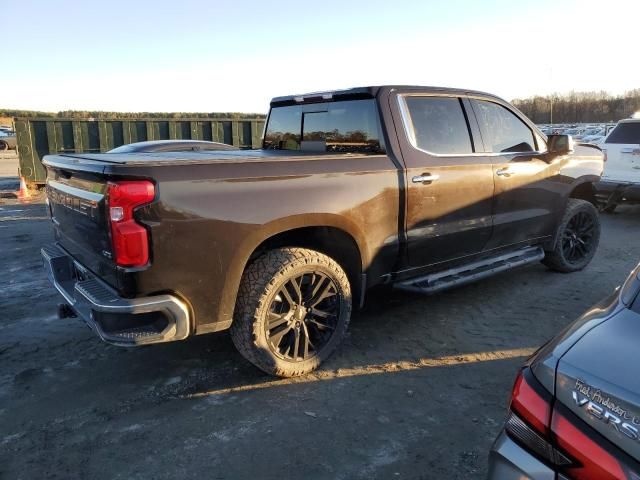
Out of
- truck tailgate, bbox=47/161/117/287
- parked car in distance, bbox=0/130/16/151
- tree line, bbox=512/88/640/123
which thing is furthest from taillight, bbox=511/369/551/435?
tree line, bbox=512/88/640/123

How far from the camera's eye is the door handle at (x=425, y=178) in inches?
154

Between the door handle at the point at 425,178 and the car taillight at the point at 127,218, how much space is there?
2.00 metres

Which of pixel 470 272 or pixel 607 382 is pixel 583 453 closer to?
pixel 607 382

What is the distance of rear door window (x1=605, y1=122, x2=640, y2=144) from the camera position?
880cm

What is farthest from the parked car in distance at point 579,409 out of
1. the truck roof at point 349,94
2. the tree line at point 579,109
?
the tree line at point 579,109

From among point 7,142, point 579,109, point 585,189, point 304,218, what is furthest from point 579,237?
point 579,109

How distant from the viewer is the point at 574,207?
18.4ft

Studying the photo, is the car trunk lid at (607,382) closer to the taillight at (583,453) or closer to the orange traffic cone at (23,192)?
the taillight at (583,453)

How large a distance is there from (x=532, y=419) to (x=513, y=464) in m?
0.14

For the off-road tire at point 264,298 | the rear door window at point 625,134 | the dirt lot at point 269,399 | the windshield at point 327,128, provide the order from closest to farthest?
the dirt lot at point 269,399, the off-road tire at point 264,298, the windshield at point 327,128, the rear door window at point 625,134

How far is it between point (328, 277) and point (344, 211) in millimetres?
465

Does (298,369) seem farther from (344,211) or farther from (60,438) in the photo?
(60,438)

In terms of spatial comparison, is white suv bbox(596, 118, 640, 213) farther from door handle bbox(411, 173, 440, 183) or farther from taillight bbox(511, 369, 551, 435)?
taillight bbox(511, 369, 551, 435)

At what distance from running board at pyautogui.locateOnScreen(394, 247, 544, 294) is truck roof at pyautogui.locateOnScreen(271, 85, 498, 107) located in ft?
4.96
